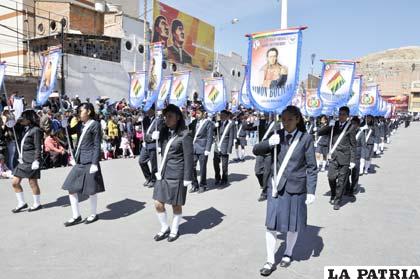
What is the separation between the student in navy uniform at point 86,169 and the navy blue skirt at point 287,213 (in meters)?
2.88

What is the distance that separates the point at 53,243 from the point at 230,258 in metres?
2.33

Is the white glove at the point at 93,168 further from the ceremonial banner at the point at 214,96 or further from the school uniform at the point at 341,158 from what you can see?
the ceremonial banner at the point at 214,96

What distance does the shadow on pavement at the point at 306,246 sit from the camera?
4.62 m

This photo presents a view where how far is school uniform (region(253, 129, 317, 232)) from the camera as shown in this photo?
4102 mm

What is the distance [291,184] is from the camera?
13.6 feet

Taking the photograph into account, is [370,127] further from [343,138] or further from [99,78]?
[99,78]

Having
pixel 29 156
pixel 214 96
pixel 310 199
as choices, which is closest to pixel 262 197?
pixel 310 199

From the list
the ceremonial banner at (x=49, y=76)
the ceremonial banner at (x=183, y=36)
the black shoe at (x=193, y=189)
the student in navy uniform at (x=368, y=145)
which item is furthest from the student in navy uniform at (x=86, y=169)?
the ceremonial banner at (x=183, y=36)

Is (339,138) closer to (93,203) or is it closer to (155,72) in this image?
(155,72)

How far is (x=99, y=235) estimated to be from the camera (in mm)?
5324

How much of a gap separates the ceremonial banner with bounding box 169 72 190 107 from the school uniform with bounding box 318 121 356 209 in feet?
19.5

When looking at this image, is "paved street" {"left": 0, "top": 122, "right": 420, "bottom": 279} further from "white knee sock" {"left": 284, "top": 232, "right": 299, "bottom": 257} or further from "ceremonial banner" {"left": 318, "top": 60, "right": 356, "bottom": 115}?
"ceremonial banner" {"left": 318, "top": 60, "right": 356, "bottom": 115}

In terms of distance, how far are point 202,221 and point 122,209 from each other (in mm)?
1564

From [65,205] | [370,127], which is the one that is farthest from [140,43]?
[65,205]
